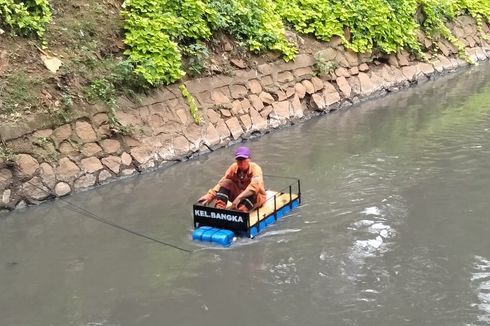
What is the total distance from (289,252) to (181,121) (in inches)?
221

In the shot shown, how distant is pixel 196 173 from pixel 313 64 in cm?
618

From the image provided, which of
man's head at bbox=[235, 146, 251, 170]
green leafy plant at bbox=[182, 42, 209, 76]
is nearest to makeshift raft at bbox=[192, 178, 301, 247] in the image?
man's head at bbox=[235, 146, 251, 170]

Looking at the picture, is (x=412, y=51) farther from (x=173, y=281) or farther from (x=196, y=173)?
(x=173, y=281)

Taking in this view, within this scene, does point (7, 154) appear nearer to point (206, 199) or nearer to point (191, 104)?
point (206, 199)

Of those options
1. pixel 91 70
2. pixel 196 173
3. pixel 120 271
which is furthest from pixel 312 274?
pixel 91 70

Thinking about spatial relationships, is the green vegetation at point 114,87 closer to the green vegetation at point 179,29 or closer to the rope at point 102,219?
the green vegetation at point 179,29

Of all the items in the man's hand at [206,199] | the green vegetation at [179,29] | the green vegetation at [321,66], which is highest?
the green vegetation at [179,29]

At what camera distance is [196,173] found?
12141 mm

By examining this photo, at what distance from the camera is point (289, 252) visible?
831cm

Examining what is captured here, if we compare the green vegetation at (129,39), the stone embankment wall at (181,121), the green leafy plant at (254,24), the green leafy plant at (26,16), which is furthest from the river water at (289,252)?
the green leafy plant at (254,24)

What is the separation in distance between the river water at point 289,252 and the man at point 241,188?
549 millimetres

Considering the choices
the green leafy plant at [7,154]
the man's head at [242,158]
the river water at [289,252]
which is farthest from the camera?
the green leafy plant at [7,154]

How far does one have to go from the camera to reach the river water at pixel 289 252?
6906 millimetres

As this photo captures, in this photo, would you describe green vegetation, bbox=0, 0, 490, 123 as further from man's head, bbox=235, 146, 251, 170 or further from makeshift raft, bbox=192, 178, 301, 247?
makeshift raft, bbox=192, 178, 301, 247
